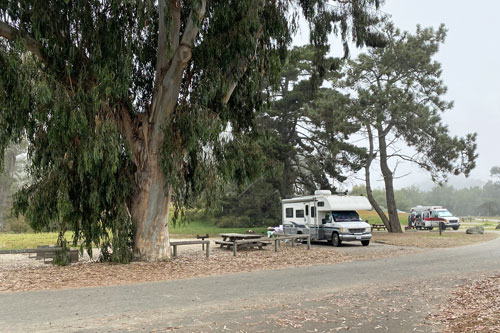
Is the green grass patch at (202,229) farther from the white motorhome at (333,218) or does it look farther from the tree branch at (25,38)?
the tree branch at (25,38)

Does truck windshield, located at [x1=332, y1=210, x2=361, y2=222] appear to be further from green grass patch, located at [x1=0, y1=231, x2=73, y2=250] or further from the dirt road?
green grass patch, located at [x1=0, y1=231, x2=73, y2=250]

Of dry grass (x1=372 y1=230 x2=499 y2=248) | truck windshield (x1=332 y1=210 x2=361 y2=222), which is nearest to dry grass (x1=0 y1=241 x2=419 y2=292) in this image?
truck windshield (x1=332 y1=210 x2=361 y2=222)

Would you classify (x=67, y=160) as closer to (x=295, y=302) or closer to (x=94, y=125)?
(x=94, y=125)

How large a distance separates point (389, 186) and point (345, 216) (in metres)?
14.2

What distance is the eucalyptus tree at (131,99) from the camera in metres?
11.8

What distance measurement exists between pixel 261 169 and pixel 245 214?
2515cm

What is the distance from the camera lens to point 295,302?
788cm

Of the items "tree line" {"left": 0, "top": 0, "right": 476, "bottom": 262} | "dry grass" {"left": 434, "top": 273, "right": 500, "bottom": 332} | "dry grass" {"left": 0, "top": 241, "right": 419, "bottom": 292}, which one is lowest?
"dry grass" {"left": 434, "top": 273, "right": 500, "bottom": 332}

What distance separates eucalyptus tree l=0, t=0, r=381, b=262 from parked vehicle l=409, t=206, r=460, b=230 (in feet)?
99.4

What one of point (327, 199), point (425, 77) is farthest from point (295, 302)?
point (425, 77)

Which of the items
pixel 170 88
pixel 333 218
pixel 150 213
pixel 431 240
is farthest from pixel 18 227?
pixel 431 240

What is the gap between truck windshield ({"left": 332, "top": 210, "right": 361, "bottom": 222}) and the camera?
71.3ft

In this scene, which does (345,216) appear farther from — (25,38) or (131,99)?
(25,38)

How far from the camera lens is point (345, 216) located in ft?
72.0
